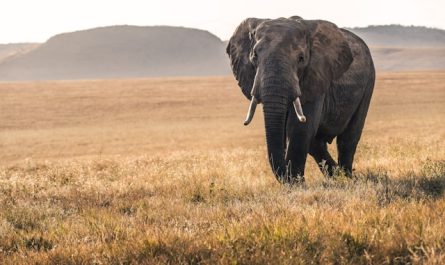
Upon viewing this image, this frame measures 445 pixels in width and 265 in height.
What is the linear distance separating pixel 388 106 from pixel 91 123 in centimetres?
2188

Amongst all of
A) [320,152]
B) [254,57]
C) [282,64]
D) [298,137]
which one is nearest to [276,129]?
[298,137]

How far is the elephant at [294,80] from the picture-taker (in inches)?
315

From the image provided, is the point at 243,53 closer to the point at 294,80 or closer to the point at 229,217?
the point at 294,80

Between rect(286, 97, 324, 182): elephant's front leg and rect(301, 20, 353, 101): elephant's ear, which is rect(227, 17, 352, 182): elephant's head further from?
rect(286, 97, 324, 182): elephant's front leg

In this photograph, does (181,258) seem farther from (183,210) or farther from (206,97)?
(206,97)

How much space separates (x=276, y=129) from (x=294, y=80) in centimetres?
68

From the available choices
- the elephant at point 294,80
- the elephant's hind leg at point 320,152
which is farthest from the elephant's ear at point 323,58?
the elephant's hind leg at point 320,152

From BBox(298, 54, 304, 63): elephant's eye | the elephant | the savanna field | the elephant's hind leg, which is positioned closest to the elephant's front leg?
the elephant

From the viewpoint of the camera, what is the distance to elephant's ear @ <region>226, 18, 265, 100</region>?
9.02 metres

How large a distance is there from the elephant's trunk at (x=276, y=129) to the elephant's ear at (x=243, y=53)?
107 cm

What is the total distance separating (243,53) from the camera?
30.3 feet

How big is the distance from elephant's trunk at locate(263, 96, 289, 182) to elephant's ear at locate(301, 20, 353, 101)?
2.84ft

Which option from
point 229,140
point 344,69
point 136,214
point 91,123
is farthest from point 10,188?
point 91,123

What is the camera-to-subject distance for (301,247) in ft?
15.8
